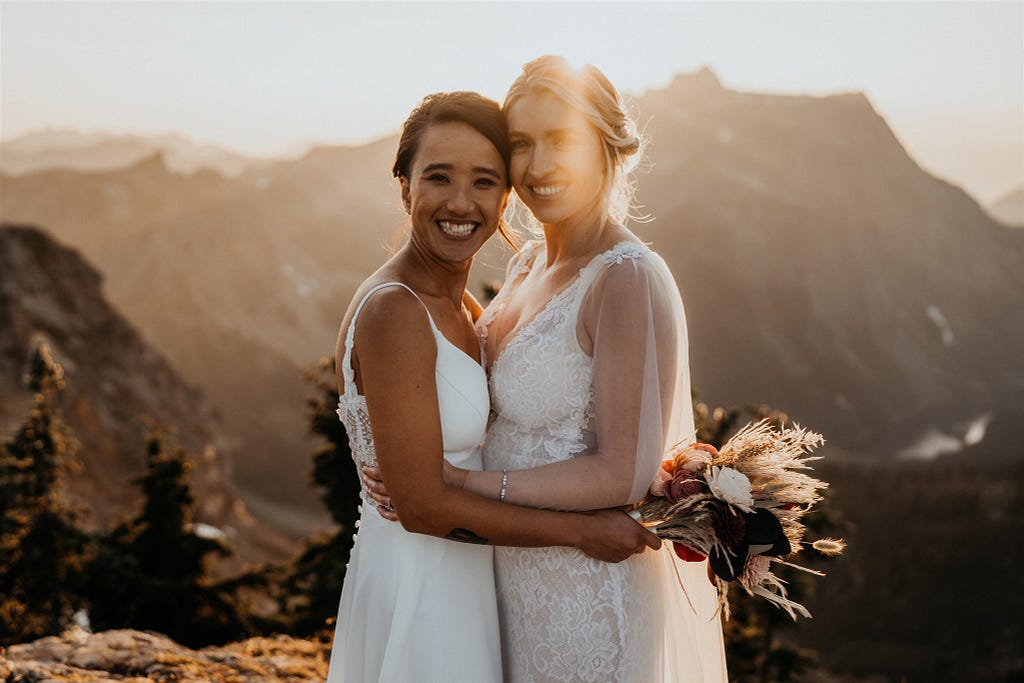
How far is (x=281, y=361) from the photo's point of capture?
78.0m

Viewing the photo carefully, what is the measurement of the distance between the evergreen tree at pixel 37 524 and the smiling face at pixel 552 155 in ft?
34.6

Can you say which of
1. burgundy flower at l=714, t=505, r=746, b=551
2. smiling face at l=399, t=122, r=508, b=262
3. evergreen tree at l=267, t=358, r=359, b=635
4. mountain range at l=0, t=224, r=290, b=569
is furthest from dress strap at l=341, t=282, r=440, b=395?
mountain range at l=0, t=224, r=290, b=569

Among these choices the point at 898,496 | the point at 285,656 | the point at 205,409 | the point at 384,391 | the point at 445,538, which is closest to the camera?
the point at 384,391

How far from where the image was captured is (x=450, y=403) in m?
2.98

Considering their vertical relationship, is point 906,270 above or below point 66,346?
above

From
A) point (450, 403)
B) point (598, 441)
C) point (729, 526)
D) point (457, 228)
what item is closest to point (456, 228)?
point (457, 228)

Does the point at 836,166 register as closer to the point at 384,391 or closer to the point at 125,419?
the point at 125,419

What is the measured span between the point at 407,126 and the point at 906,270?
508 ft

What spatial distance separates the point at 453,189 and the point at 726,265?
11970 centimetres

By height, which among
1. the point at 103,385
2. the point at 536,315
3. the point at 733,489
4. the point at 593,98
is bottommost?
the point at 733,489

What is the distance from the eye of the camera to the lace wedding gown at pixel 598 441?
2.89 meters

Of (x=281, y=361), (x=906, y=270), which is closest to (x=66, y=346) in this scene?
(x=281, y=361)

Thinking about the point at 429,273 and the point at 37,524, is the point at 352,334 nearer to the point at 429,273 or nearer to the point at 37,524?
the point at 429,273

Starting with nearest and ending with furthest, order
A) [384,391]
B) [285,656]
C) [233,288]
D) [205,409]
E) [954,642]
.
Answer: [384,391] < [285,656] < [954,642] < [205,409] < [233,288]
